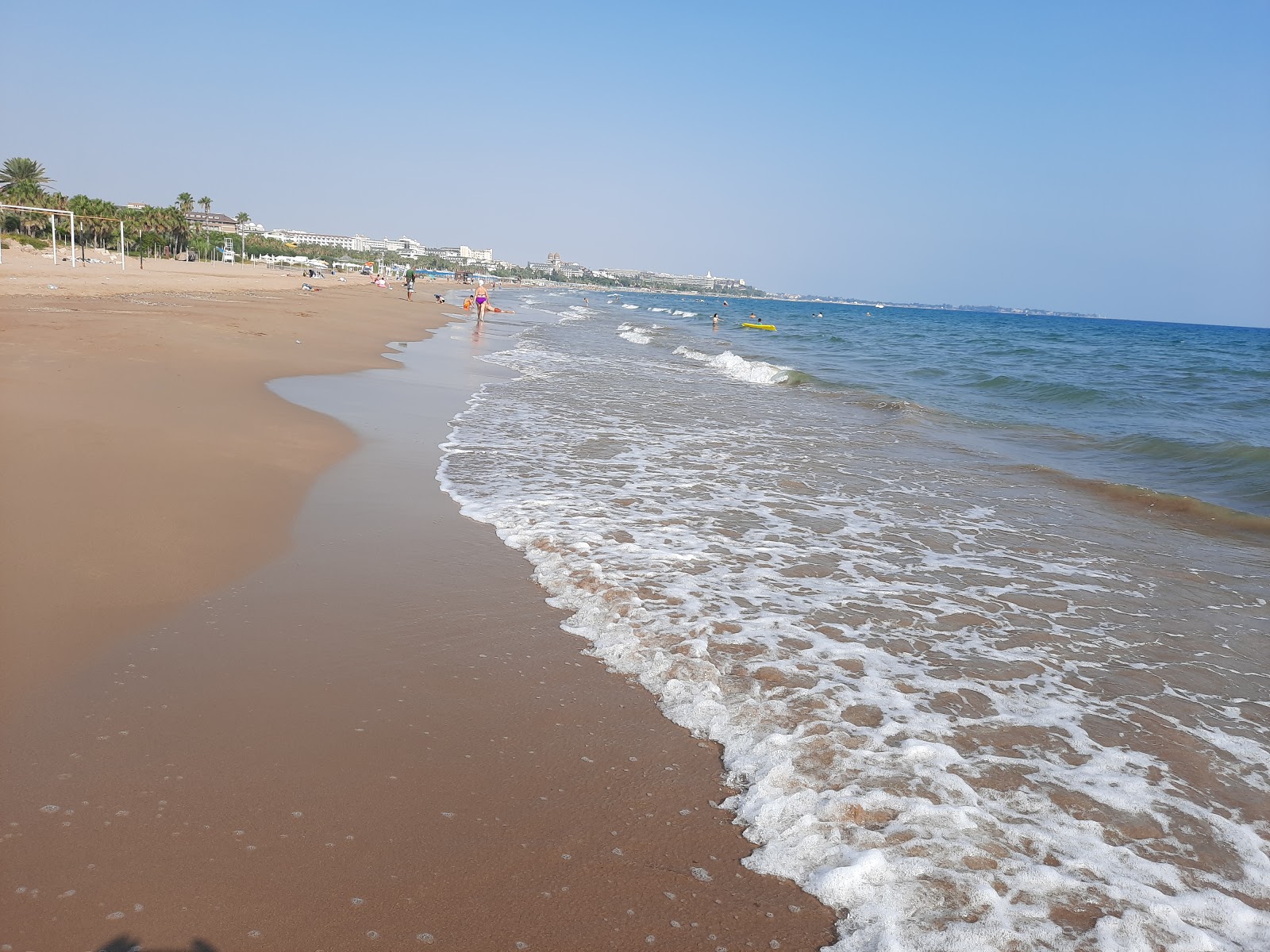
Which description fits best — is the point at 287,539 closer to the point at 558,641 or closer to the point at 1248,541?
the point at 558,641

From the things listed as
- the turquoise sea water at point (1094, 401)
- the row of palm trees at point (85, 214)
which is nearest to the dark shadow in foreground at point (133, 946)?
the turquoise sea water at point (1094, 401)

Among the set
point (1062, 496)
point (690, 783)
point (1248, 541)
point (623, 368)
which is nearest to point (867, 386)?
point (623, 368)

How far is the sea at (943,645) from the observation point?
299 cm

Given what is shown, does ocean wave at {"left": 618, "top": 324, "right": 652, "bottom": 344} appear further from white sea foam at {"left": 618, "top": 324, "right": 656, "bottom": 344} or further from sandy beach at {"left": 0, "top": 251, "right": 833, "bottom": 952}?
sandy beach at {"left": 0, "top": 251, "right": 833, "bottom": 952}

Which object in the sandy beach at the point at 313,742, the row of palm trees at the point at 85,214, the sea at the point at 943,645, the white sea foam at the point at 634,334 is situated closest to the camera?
the sandy beach at the point at 313,742

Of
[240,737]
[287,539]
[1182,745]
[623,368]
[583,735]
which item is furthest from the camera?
[623,368]

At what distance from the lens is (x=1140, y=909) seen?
2855 mm

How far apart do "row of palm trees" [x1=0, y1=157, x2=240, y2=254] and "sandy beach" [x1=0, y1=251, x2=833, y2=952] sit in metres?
70.1

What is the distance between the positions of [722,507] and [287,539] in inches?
164

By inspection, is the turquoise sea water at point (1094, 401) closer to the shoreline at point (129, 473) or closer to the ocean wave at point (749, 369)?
the ocean wave at point (749, 369)

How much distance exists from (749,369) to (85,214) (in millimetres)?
69466

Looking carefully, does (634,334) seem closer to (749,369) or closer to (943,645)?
(749,369)

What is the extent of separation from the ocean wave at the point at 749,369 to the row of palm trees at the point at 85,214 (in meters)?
58.3

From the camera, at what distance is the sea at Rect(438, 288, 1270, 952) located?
2.99 metres
